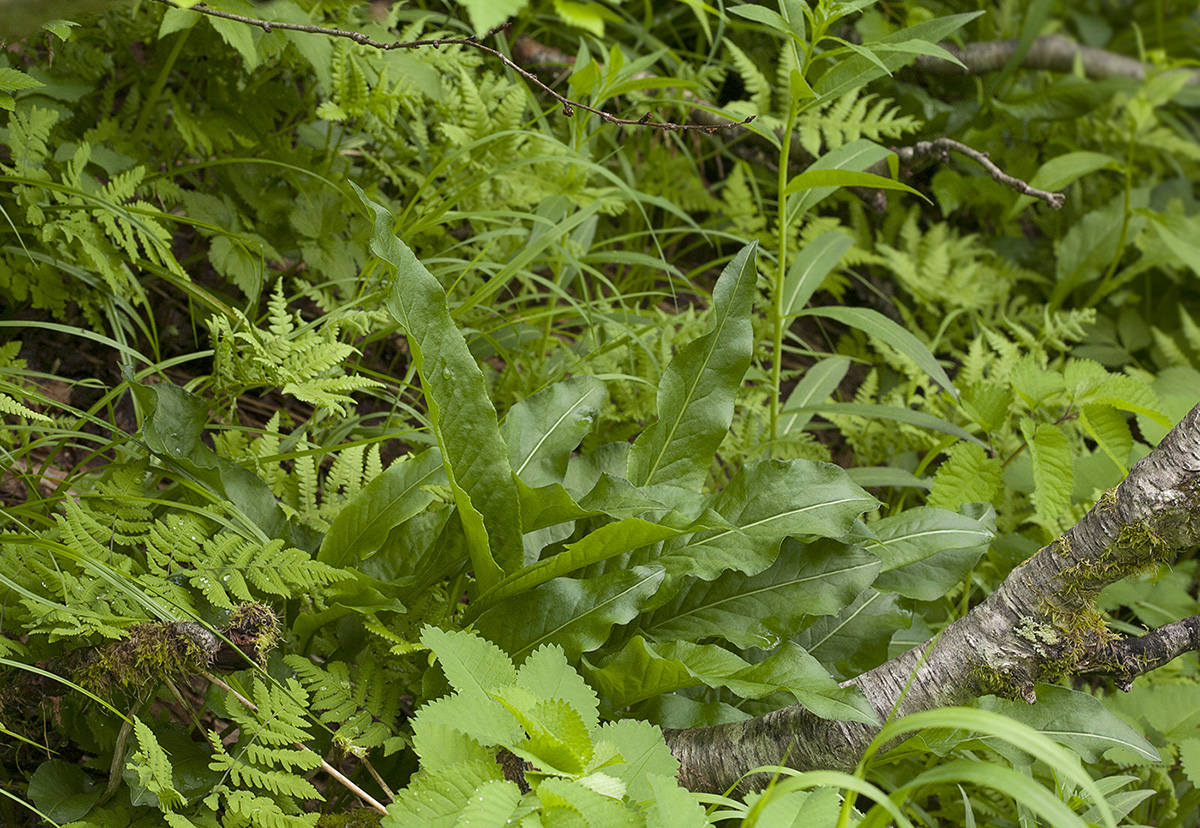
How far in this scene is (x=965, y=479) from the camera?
1807mm

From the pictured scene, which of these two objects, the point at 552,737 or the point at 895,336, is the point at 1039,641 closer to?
the point at 895,336

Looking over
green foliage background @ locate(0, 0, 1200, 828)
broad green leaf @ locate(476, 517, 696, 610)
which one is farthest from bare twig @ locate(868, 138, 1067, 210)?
broad green leaf @ locate(476, 517, 696, 610)

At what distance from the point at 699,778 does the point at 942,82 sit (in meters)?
3.58

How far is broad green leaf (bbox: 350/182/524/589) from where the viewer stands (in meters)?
1.39

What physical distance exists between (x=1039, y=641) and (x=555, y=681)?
2.71 ft

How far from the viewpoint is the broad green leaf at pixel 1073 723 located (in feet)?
4.43

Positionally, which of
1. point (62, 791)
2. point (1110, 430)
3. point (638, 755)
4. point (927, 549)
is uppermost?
point (1110, 430)

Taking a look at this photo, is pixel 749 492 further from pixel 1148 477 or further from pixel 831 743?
pixel 1148 477

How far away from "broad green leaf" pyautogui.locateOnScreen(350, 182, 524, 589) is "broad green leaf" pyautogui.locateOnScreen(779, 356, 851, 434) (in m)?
0.90

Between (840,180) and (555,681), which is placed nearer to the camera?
(555,681)

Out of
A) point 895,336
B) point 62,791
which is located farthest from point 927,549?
point 62,791

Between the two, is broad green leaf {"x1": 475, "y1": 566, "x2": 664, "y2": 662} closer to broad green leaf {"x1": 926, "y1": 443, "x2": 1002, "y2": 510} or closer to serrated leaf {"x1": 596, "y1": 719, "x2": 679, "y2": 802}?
serrated leaf {"x1": 596, "y1": 719, "x2": 679, "y2": 802}

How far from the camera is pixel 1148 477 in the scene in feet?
4.22

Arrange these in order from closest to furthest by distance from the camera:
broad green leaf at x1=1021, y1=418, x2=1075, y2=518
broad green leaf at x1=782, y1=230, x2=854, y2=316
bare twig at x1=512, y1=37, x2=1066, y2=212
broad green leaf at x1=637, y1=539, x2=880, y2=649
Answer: broad green leaf at x1=637, y1=539, x2=880, y2=649 < broad green leaf at x1=1021, y1=418, x2=1075, y2=518 < bare twig at x1=512, y1=37, x2=1066, y2=212 < broad green leaf at x1=782, y1=230, x2=854, y2=316
